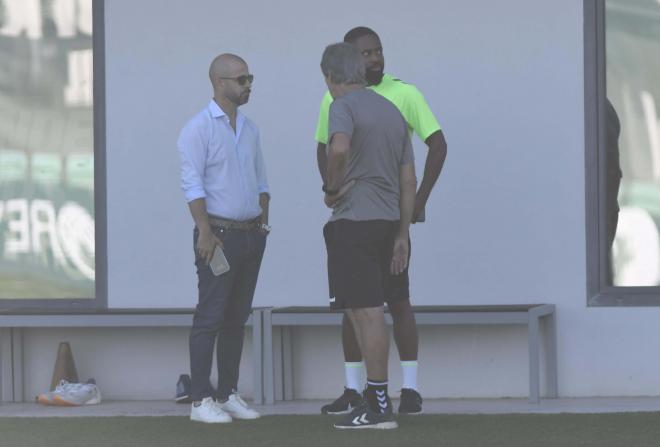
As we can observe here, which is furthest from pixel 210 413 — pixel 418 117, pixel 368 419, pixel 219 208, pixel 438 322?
pixel 418 117

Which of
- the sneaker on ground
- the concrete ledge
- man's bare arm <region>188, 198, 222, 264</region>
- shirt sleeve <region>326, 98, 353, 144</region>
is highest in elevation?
shirt sleeve <region>326, 98, 353, 144</region>

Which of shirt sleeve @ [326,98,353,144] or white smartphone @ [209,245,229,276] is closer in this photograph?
shirt sleeve @ [326,98,353,144]

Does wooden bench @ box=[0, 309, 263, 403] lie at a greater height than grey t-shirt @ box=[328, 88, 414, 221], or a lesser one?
lesser

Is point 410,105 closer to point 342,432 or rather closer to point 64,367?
point 342,432

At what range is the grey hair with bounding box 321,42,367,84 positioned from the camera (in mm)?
5738

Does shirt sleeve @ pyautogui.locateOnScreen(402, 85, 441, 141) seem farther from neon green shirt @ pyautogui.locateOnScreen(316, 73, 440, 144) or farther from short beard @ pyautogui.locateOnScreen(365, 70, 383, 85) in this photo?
short beard @ pyautogui.locateOnScreen(365, 70, 383, 85)

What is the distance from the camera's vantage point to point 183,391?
7258mm

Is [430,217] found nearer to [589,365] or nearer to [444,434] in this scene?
[589,365]

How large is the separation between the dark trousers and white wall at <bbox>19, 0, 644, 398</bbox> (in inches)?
46.5

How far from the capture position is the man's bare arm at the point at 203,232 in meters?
5.97

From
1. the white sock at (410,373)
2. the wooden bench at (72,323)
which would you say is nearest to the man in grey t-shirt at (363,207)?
the white sock at (410,373)

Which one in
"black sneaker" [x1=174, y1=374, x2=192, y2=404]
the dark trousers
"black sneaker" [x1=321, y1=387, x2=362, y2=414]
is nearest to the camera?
the dark trousers

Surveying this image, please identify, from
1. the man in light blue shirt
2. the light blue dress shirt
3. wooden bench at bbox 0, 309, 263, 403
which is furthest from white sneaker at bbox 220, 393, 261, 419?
the light blue dress shirt

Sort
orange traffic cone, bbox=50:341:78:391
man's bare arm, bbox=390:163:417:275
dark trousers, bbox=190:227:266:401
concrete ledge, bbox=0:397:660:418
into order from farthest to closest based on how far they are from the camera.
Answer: orange traffic cone, bbox=50:341:78:391 → concrete ledge, bbox=0:397:660:418 → dark trousers, bbox=190:227:266:401 → man's bare arm, bbox=390:163:417:275
